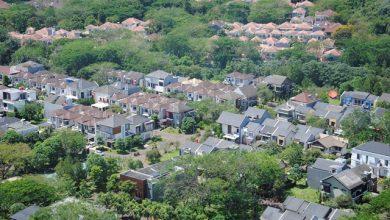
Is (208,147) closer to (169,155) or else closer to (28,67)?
(169,155)

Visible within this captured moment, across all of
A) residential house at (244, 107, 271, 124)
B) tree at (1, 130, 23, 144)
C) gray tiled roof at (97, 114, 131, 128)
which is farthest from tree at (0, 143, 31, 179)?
residential house at (244, 107, 271, 124)

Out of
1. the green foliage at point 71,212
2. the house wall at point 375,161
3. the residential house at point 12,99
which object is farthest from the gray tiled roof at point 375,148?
the residential house at point 12,99

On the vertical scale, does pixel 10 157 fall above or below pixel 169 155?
above

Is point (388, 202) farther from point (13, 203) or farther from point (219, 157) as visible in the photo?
point (13, 203)

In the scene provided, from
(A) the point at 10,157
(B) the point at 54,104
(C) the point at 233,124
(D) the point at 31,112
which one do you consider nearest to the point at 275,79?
(C) the point at 233,124

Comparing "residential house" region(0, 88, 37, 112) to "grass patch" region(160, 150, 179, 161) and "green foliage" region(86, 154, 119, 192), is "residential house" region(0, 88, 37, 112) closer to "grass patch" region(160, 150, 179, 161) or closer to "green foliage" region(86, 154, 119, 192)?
"grass patch" region(160, 150, 179, 161)

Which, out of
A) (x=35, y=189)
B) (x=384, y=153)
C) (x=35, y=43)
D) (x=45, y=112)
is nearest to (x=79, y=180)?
(x=35, y=189)
